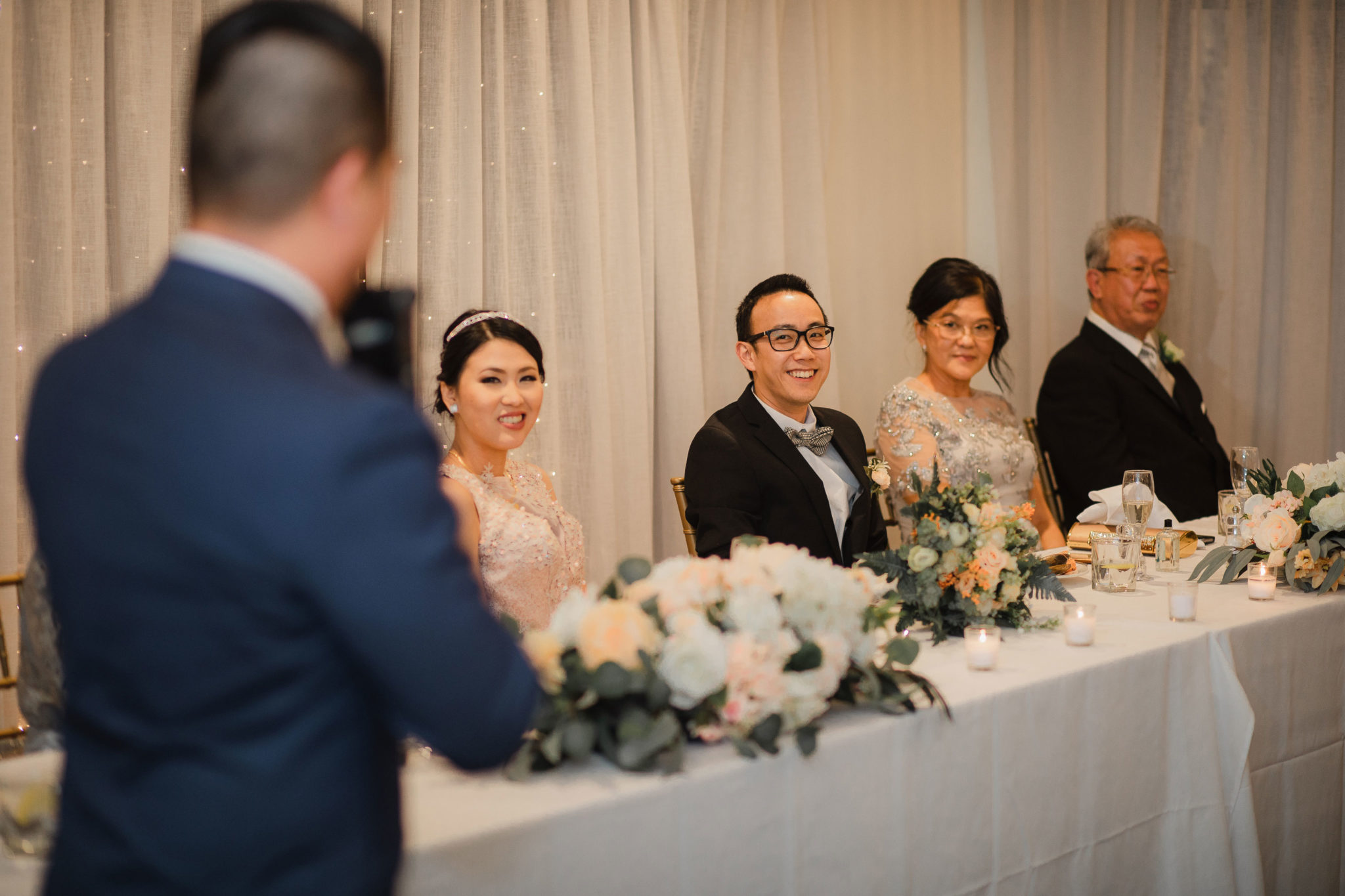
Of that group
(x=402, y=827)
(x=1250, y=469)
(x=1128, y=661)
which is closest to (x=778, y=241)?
(x=1250, y=469)

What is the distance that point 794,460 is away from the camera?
10.5 ft

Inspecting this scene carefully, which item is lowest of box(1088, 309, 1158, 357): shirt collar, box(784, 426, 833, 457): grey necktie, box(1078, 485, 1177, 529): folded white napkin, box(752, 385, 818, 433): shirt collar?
box(1078, 485, 1177, 529): folded white napkin

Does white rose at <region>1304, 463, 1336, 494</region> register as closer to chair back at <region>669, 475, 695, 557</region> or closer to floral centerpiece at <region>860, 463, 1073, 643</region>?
floral centerpiece at <region>860, 463, 1073, 643</region>

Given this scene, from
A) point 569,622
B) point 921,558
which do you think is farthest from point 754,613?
point 921,558

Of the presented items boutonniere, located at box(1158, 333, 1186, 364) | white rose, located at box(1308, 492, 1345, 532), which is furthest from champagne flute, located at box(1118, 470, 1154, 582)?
boutonniere, located at box(1158, 333, 1186, 364)

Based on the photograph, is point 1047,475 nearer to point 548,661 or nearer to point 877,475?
point 877,475

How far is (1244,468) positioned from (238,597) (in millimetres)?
3036

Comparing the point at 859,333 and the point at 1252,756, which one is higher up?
the point at 859,333

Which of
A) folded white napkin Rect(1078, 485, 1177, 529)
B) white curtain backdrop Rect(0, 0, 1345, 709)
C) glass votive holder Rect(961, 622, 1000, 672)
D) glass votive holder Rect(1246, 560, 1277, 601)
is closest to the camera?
glass votive holder Rect(961, 622, 1000, 672)

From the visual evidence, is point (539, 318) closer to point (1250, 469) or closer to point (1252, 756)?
point (1250, 469)

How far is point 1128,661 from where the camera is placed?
2141 millimetres

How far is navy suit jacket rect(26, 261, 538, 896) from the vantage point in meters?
0.88

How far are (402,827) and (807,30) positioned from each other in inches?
160

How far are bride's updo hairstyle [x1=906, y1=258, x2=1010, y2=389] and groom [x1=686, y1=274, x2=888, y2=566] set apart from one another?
2.20 feet
